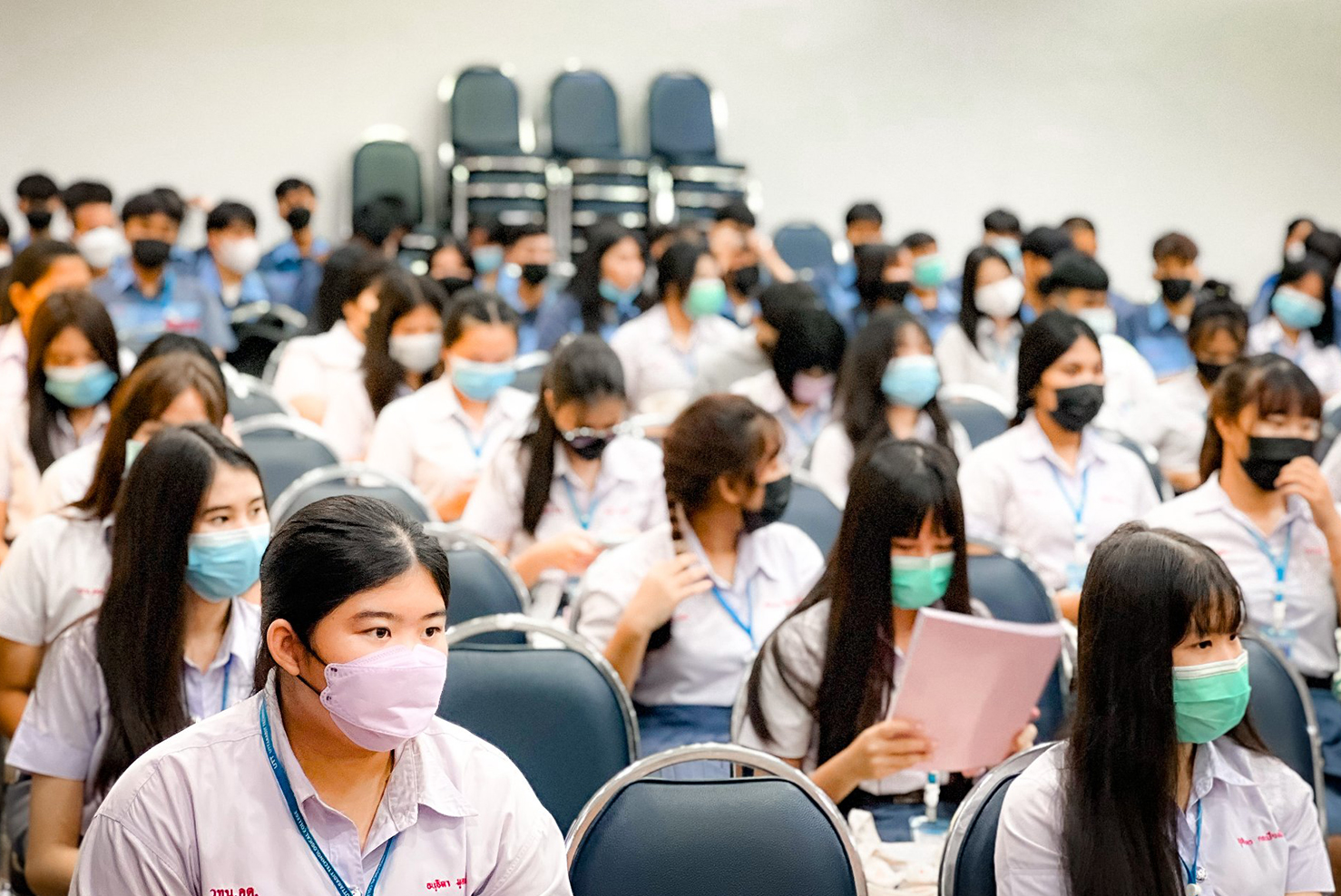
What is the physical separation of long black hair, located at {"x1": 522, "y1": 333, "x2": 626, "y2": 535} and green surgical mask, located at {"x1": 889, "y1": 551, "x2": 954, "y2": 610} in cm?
145

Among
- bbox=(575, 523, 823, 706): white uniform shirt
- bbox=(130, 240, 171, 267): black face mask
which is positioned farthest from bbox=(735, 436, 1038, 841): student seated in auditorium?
bbox=(130, 240, 171, 267): black face mask

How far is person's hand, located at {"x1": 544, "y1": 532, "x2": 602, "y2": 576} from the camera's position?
12.1ft

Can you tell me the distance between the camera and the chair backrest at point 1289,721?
2.56m

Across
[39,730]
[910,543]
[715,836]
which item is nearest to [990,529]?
[910,543]

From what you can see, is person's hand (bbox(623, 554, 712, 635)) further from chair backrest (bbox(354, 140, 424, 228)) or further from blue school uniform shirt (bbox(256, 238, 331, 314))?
chair backrest (bbox(354, 140, 424, 228))

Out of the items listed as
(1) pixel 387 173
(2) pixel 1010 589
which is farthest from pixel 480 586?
(1) pixel 387 173

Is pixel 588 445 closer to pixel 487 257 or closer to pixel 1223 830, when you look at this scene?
pixel 1223 830

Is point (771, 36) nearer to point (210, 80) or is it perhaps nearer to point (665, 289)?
point (210, 80)

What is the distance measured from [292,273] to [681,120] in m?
3.30

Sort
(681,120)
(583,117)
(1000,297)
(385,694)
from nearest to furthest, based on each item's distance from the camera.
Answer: (385,694)
(1000,297)
(583,117)
(681,120)

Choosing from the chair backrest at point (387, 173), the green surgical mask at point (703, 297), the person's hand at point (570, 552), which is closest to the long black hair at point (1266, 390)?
the person's hand at point (570, 552)

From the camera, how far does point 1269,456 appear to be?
10.9 ft

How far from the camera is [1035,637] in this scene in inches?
91.8

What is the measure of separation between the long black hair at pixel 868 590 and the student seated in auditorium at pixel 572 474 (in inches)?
50.6
